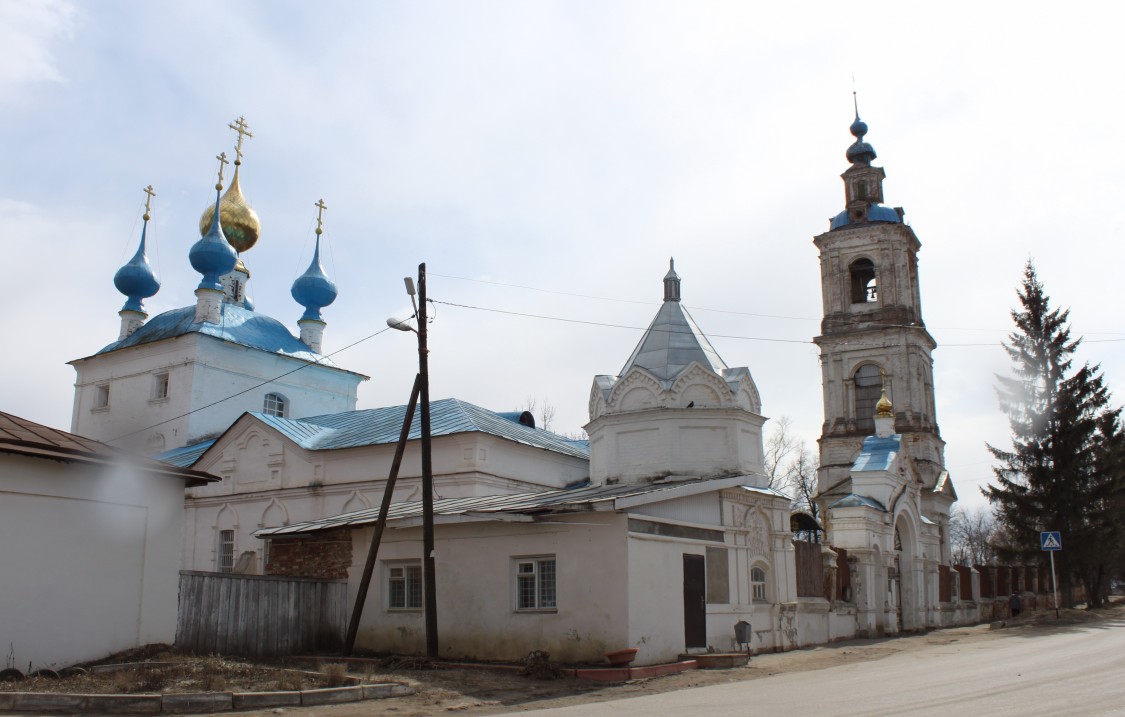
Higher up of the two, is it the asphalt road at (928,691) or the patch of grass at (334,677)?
the patch of grass at (334,677)

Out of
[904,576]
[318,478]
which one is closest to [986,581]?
[904,576]

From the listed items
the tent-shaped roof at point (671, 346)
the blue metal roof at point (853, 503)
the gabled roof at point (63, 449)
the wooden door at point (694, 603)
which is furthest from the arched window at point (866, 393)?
the gabled roof at point (63, 449)

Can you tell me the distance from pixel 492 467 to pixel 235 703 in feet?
56.3

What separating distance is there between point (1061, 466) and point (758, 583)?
898 inches

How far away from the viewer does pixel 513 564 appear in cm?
1830

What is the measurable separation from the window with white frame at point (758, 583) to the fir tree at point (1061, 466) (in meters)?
21.5

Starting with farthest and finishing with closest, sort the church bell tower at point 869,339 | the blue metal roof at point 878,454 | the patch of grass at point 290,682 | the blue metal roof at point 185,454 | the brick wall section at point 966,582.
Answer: the church bell tower at point 869,339
the brick wall section at point 966,582
the blue metal roof at point 185,454
the blue metal roof at point 878,454
the patch of grass at point 290,682

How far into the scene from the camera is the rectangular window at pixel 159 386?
37.3 metres

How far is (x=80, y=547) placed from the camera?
1483 centimetres

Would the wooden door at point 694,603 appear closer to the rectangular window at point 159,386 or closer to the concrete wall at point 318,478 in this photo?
the concrete wall at point 318,478

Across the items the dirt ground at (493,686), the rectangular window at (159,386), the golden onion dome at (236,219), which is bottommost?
the dirt ground at (493,686)

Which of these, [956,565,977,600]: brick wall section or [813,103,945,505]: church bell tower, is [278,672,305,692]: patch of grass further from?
[813,103,945,505]: church bell tower

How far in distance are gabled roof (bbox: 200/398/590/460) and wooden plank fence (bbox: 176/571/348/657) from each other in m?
8.22

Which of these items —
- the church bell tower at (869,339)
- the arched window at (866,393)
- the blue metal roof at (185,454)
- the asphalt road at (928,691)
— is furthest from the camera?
the arched window at (866,393)
